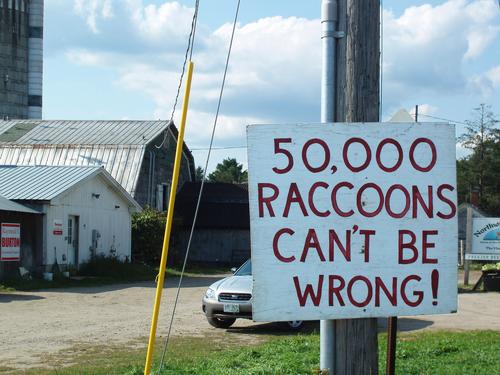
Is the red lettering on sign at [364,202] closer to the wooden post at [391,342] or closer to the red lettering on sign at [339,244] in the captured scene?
the red lettering on sign at [339,244]

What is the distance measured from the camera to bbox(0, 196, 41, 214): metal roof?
26938 mm

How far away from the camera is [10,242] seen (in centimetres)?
2777

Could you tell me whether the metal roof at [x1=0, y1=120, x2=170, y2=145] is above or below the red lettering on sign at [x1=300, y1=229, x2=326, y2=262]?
above

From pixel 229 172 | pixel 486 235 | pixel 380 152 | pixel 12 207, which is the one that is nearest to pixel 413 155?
pixel 380 152

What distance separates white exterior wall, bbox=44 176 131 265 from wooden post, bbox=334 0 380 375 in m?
26.1

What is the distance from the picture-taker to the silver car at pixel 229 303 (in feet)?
50.3

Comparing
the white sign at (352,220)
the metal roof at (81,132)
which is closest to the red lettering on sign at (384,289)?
the white sign at (352,220)

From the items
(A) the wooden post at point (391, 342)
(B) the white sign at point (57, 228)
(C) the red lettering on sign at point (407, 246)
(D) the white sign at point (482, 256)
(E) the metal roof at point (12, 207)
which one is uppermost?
(E) the metal roof at point (12, 207)

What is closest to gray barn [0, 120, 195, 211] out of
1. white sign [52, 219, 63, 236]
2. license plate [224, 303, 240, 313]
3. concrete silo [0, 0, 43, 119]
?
white sign [52, 219, 63, 236]

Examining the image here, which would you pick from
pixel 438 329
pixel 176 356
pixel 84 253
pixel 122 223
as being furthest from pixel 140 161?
pixel 176 356

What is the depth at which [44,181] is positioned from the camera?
105 ft

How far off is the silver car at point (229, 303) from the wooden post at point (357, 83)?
1033 centimetres

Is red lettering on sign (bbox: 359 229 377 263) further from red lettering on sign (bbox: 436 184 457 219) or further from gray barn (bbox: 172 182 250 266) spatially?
gray barn (bbox: 172 182 250 266)

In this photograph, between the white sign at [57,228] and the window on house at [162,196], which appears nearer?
the white sign at [57,228]
